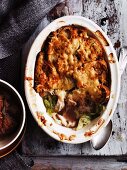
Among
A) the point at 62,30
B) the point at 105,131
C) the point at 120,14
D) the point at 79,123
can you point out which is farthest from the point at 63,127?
the point at 120,14

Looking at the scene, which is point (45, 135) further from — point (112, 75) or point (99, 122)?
point (112, 75)

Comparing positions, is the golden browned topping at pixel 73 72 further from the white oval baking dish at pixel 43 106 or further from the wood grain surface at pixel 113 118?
the wood grain surface at pixel 113 118

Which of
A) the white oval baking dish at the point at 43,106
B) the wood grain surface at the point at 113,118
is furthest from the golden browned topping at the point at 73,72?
the wood grain surface at the point at 113,118

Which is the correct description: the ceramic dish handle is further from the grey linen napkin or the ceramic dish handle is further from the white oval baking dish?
the grey linen napkin

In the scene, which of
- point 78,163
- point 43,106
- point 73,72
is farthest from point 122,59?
point 78,163

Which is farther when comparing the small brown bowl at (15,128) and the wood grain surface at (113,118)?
the wood grain surface at (113,118)

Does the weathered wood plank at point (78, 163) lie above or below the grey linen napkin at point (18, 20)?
below
